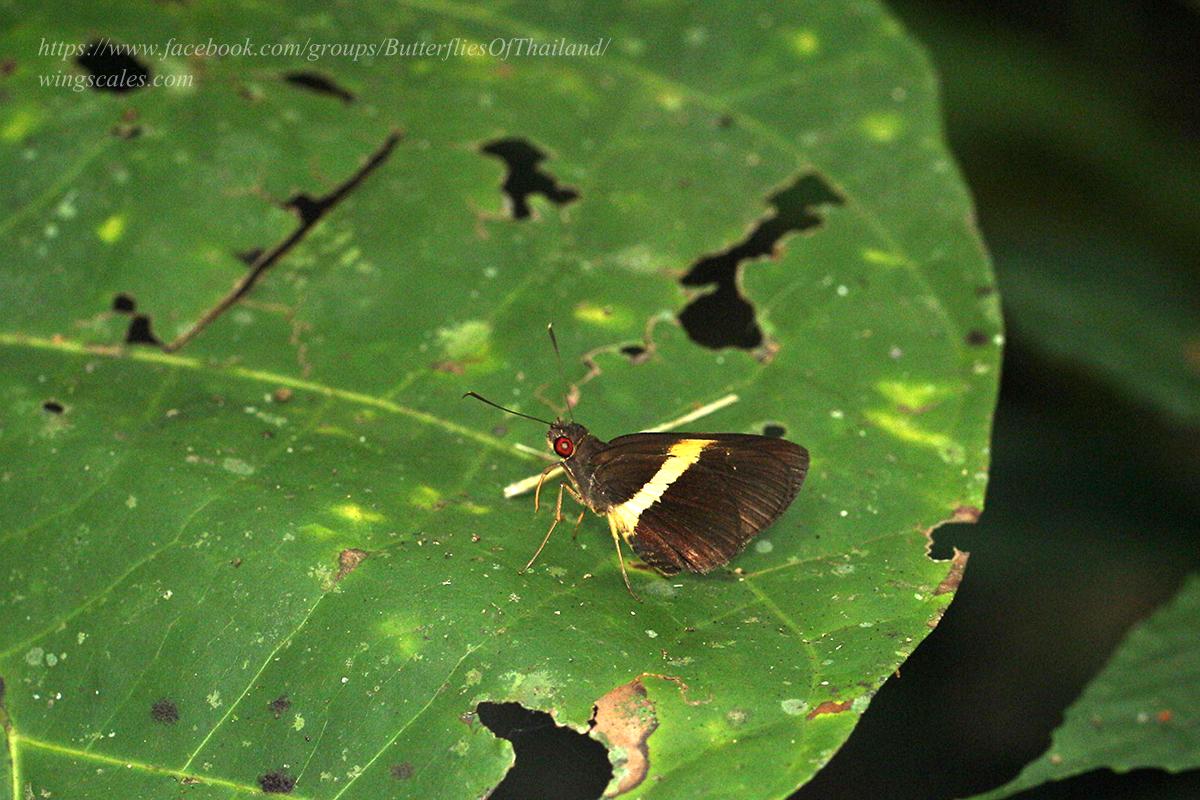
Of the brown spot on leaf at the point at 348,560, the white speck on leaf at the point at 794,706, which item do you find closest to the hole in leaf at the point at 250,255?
the brown spot on leaf at the point at 348,560

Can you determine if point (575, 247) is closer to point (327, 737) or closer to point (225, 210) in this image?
point (225, 210)

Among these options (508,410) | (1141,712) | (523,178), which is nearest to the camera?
(508,410)

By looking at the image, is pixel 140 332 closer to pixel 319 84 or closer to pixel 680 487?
pixel 319 84

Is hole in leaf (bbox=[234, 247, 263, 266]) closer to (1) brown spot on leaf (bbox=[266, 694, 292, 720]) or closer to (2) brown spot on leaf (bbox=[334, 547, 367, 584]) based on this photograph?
(2) brown spot on leaf (bbox=[334, 547, 367, 584])

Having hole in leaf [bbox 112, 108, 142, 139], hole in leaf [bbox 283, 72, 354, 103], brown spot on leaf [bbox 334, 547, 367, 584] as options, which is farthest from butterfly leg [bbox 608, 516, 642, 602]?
hole in leaf [bbox 112, 108, 142, 139]

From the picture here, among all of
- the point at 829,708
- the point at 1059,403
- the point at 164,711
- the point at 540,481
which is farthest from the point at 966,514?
the point at 1059,403

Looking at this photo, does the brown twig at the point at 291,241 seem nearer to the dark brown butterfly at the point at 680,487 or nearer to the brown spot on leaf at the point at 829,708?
the dark brown butterfly at the point at 680,487
